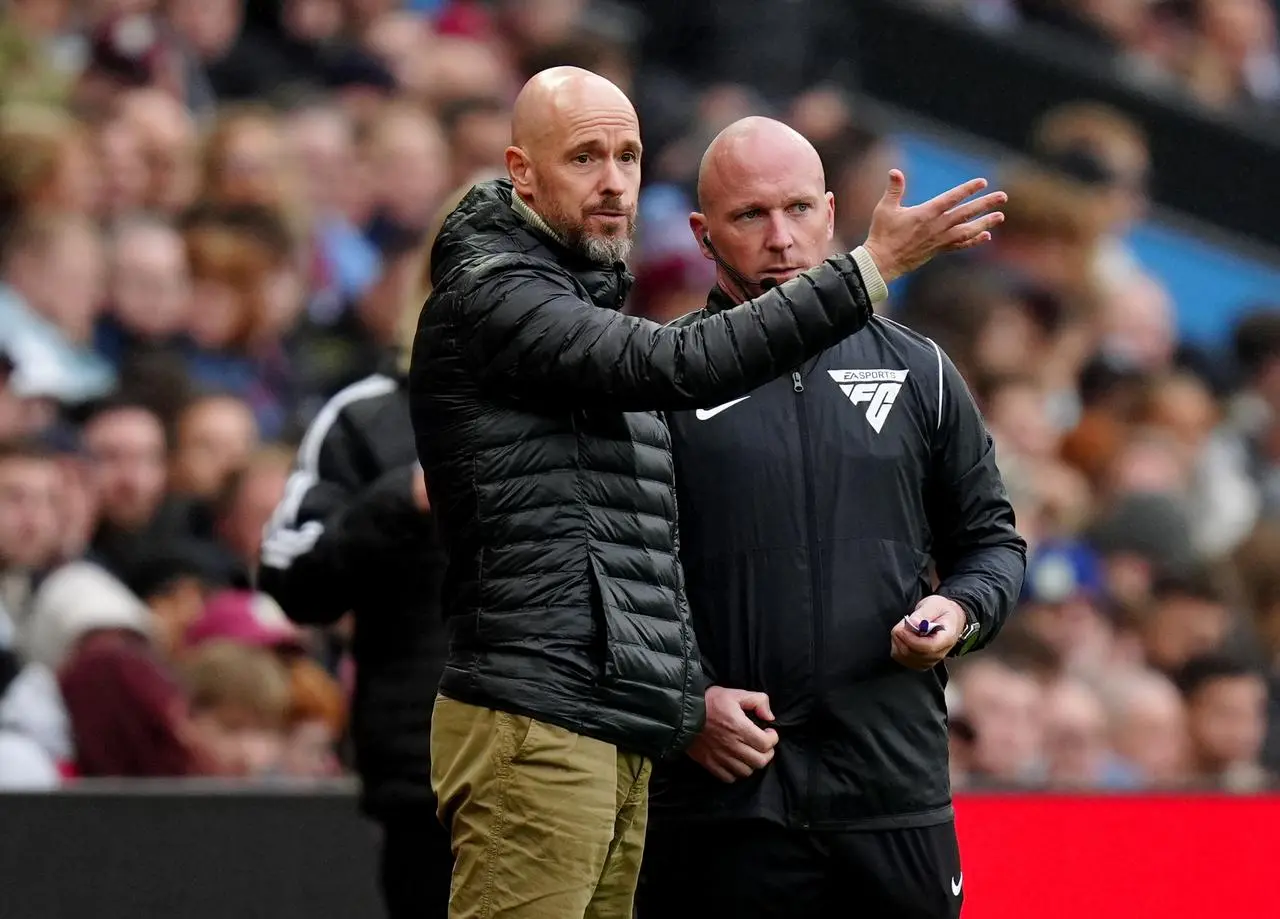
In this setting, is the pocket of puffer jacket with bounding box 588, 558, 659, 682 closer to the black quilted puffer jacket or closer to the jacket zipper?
the black quilted puffer jacket

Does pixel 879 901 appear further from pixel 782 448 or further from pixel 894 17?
pixel 894 17

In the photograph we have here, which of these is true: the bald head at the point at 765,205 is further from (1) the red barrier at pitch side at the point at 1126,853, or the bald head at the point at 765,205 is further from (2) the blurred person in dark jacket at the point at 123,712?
(2) the blurred person in dark jacket at the point at 123,712

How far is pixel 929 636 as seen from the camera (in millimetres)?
4105

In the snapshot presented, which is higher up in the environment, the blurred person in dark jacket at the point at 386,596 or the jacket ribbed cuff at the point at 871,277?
the jacket ribbed cuff at the point at 871,277

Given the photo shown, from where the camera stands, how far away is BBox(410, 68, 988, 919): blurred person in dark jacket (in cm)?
369

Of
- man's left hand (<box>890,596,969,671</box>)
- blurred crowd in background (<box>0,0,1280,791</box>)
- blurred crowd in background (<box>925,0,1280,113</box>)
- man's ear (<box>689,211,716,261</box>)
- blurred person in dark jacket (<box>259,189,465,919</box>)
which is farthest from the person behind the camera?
blurred crowd in background (<box>925,0,1280,113</box>)

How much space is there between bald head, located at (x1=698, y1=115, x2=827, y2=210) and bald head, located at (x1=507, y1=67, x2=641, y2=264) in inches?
18.1

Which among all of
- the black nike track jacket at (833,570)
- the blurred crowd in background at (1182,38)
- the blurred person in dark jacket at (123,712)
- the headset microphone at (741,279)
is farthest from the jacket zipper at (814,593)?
→ the blurred crowd in background at (1182,38)

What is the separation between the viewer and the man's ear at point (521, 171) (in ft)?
12.8

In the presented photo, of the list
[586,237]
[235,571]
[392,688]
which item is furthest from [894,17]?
[586,237]

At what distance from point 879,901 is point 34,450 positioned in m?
3.42

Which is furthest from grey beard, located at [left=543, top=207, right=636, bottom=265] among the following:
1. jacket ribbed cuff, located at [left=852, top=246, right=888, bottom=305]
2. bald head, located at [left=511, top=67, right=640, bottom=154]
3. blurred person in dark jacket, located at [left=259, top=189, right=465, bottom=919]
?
blurred person in dark jacket, located at [left=259, top=189, right=465, bottom=919]

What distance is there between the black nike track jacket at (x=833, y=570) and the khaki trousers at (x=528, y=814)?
21.5 inches

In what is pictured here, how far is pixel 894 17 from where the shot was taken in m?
13.1
